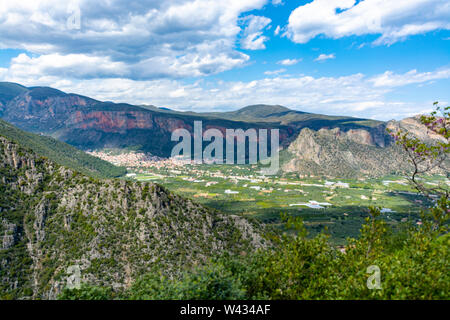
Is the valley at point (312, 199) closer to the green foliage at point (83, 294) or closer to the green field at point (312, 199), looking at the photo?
the green field at point (312, 199)

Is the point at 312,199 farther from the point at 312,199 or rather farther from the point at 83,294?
the point at 83,294

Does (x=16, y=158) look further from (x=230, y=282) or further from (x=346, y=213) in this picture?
(x=346, y=213)

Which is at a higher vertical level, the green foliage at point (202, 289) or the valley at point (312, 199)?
the green foliage at point (202, 289)

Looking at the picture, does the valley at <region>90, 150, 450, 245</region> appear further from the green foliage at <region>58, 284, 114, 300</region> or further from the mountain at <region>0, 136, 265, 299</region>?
the green foliage at <region>58, 284, 114, 300</region>

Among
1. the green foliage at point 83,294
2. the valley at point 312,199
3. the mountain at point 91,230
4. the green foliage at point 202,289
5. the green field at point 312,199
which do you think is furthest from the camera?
the green field at point 312,199

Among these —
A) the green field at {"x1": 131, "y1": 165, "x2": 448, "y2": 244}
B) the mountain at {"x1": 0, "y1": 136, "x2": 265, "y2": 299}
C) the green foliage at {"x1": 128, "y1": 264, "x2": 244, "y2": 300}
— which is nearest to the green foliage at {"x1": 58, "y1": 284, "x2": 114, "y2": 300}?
the green foliage at {"x1": 128, "y1": 264, "x2": 244, "y2": 300}

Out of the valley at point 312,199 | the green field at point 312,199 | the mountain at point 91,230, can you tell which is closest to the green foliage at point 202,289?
the mountain at point 91,230
